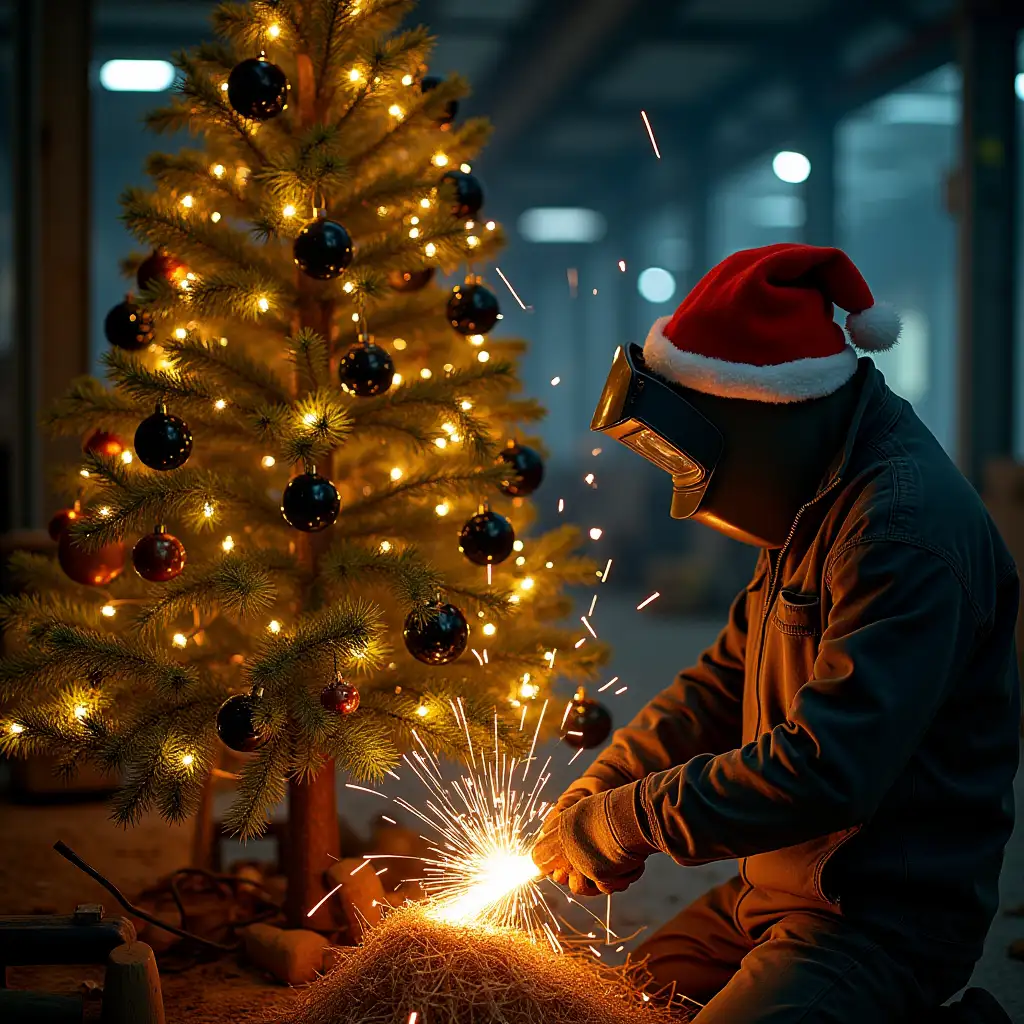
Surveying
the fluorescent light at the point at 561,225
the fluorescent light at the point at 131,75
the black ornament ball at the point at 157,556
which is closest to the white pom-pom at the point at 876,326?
the black ornament ball at the point at 157,556

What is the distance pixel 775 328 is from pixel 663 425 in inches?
7.5

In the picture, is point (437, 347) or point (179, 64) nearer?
point (179, 64)

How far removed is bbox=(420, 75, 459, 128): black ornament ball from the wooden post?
146 centimetres

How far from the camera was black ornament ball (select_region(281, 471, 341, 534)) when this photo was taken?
1.90m

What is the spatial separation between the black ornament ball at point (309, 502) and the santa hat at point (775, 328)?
1.86 ft

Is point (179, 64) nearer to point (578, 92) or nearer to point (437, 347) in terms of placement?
point (437, 347)

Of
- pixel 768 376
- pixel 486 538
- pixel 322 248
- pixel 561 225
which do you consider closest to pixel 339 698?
pixel 486 538

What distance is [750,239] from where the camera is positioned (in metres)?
9.75

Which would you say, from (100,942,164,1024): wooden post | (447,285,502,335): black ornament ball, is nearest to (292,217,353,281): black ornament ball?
(447,285,502,335): black ornament ball

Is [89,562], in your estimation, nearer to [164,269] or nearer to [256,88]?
[164,269]

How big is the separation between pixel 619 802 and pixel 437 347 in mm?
1094

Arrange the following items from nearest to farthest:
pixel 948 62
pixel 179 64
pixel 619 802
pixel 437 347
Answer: pixel 619 802, pixel 179 64, pixel 437 347, pixel 948 62

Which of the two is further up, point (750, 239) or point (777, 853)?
point (750, 239)

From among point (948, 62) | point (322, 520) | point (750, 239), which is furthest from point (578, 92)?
point (322, 520)
